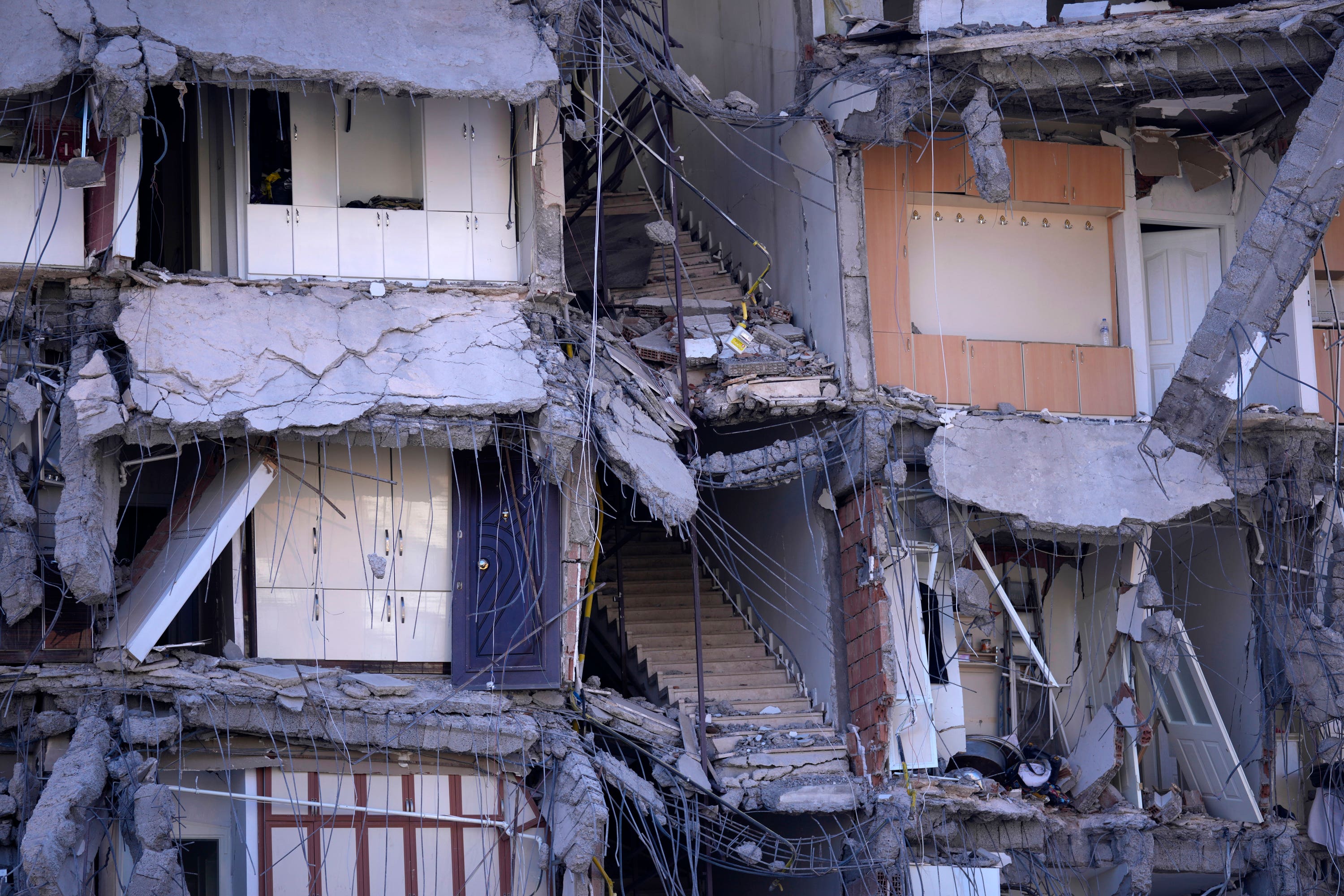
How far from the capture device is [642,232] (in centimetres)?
1911

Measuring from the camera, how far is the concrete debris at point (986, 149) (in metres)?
15.9

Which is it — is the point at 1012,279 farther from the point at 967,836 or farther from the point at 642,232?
Answer: the point at 967,836

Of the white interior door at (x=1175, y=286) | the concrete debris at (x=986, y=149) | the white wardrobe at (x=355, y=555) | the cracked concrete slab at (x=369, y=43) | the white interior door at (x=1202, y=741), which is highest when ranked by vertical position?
the cracked concrete slab at (x=369, y=43)

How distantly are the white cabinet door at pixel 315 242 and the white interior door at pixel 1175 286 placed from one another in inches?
360

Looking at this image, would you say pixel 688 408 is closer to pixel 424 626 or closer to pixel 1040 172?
pixel 424 626

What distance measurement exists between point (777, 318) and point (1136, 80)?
179 inches

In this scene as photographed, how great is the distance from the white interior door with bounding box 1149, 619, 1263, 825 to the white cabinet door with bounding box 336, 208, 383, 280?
29.1ft

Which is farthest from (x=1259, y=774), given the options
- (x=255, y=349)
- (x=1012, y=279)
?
(x=255, y=349)

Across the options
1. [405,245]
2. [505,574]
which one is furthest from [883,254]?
[505,574]

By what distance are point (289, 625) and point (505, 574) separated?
202 cm

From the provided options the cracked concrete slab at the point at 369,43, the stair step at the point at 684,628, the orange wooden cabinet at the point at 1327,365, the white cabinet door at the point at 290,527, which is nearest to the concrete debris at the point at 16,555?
the white cabinet door at the point at 290,527

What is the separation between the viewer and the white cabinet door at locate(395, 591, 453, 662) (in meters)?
15.1

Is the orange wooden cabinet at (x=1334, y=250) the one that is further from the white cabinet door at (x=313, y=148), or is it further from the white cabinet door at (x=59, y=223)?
the white cabinet door at (x=59, y=223)

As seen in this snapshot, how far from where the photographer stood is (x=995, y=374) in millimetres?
17453
